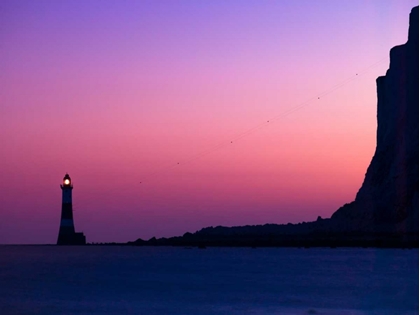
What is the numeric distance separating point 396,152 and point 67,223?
16.7 m

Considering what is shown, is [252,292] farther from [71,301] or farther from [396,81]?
[396,81]

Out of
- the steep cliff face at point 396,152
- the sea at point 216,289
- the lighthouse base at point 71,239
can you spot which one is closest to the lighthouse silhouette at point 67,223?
the lighthouse base at point 71,239

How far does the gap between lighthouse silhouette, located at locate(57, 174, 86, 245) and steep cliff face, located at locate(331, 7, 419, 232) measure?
14277 mm

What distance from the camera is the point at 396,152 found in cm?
4075

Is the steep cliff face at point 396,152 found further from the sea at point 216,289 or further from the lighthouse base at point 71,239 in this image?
the lighthouse base at point 71,239

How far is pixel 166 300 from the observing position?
1838 cm

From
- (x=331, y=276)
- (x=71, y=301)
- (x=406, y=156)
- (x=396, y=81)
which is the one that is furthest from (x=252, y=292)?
(x=396, y=81)

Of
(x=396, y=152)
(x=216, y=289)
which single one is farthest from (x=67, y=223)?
(x=216, y=289)

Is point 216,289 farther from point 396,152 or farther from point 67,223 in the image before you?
point 67,223

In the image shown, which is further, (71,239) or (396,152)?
(71,239)

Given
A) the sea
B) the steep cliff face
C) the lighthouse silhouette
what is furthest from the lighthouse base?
the steep cliff face

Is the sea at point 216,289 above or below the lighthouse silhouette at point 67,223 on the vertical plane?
below

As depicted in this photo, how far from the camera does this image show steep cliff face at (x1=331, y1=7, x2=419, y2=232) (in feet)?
130

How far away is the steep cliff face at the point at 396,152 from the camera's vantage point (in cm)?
3966
